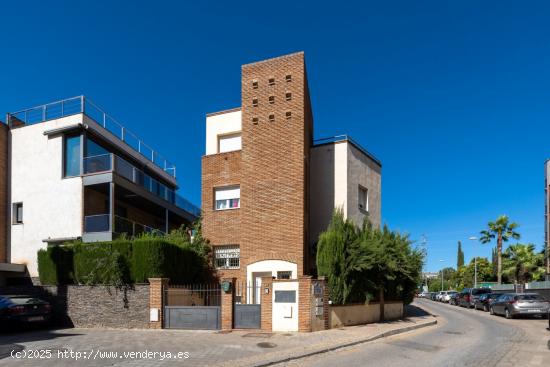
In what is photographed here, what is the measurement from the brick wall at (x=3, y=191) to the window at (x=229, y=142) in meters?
11.2

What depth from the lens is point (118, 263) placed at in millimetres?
17203

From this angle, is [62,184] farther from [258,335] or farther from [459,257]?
[459,257]

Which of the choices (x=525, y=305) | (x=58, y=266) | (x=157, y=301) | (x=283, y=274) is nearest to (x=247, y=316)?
(x=157, y=301)

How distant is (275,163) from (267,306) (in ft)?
25.2

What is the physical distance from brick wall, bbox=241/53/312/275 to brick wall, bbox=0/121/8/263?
40.6ft

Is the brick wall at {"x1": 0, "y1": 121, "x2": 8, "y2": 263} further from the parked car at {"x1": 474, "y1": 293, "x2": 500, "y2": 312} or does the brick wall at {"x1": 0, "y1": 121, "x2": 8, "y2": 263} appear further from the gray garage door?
the parked car at {"x1": 474, "y1": 293, "x2": 500, "y2": 312}

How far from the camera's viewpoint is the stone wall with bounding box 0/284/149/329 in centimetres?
1652

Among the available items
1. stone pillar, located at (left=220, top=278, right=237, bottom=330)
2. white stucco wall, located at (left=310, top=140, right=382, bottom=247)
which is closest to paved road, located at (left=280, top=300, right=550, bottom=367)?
stone pillar, located at (left=220, top=278, right=237, bottom=330)

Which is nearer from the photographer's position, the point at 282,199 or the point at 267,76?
the point at 282,199

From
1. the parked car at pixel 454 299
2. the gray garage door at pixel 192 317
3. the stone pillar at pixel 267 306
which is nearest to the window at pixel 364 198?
the stone pillar at pixel 267 306

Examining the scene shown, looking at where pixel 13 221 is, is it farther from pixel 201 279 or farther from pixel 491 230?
pixel 491 230

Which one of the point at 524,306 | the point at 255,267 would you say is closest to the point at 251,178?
the point at 255,267

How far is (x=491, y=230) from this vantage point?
46531mm

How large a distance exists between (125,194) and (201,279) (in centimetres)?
727
